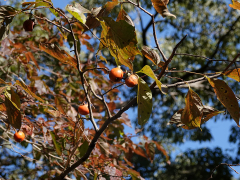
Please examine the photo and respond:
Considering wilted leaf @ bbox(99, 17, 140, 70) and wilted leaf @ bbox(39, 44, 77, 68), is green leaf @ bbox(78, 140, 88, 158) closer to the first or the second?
wilted leaf @ bbox(39, 44, 77, 68)

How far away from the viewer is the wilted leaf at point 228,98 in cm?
105

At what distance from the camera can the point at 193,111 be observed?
1108 mm

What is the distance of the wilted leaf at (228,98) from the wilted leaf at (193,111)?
95 mm

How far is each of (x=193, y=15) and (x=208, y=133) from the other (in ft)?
8.92

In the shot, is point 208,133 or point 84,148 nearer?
point 84,148

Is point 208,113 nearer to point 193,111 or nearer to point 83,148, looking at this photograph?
point 193,111

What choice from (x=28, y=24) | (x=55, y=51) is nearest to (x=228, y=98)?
(x=55, y=51)

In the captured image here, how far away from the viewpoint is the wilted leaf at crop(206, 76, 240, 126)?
1048 millimetres

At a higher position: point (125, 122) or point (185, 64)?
point (185, 64)

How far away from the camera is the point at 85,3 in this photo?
252 inches

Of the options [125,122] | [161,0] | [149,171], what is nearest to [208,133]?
[149,171]

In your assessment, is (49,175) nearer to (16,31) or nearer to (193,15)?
(16,31)

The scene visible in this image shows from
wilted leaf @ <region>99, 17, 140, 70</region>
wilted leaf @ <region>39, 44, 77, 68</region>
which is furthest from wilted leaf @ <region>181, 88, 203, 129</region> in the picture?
wilted leaf @ <region>39, 44, 77, 68</region>

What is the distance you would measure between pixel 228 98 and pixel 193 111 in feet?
0.52
